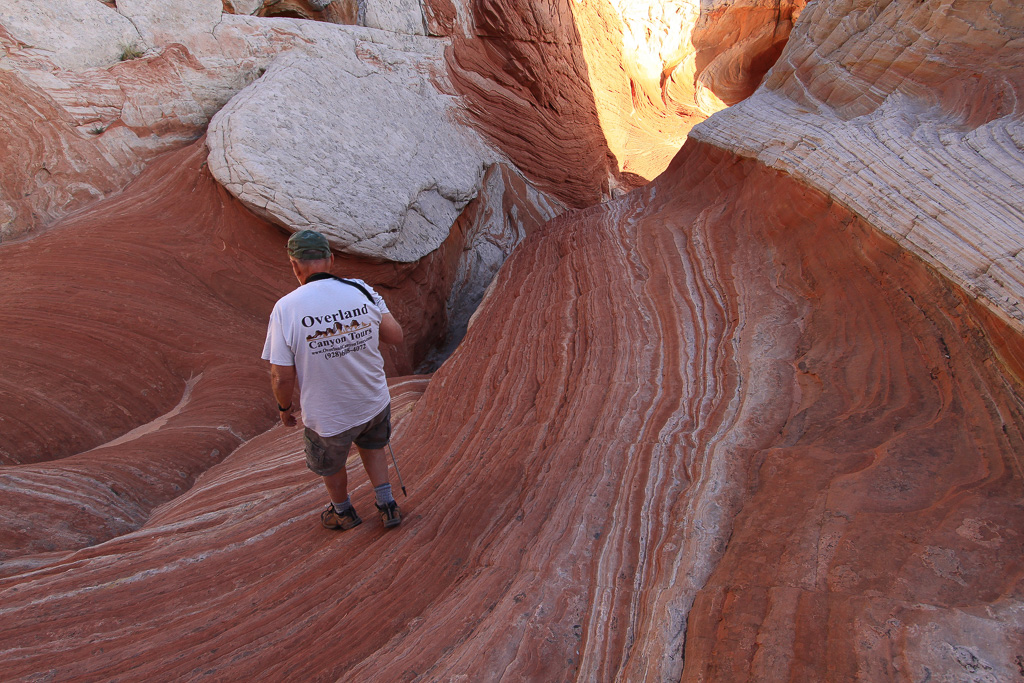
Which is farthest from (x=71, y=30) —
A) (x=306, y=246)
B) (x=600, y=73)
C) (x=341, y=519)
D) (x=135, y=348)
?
(x=600, y=73)

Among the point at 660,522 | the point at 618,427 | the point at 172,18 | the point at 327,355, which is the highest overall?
the point at 172,18

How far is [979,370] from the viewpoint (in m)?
2.38

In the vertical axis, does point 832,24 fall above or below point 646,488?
above

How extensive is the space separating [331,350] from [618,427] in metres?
1.43

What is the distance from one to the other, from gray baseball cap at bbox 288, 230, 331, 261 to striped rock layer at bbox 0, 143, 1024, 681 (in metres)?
1.26

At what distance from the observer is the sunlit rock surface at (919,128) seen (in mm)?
2650

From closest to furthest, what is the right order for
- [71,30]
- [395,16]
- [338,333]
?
[338,333]
[71,30]
[395,16]

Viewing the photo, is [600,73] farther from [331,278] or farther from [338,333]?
[338,333]

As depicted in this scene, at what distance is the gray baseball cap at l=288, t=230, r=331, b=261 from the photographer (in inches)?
85.6

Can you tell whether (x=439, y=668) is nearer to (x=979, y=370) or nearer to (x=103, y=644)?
(x=103, y=644)

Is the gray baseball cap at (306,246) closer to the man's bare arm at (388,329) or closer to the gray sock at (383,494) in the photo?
the man's bare arm at (388,329)

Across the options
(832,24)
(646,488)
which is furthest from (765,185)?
(646,488)

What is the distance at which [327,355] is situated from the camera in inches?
84.4

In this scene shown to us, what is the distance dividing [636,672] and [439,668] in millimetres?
585
